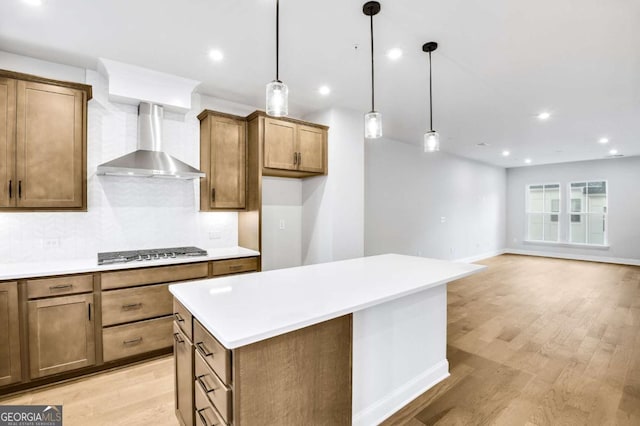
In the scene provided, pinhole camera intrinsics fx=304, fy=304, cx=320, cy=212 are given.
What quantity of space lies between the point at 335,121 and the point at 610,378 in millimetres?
3714

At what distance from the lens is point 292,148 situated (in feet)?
12.1

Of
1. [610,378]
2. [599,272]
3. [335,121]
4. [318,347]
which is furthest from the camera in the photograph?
[599,272]

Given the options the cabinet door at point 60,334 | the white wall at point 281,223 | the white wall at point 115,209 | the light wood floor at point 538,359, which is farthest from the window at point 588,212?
Result: the cabinet door at point 60,334

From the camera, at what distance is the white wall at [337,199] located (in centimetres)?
396

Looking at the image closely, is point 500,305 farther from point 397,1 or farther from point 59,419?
point 59,419

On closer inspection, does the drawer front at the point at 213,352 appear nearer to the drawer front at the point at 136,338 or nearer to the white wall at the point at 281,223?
the drawer front at the point at 136,338

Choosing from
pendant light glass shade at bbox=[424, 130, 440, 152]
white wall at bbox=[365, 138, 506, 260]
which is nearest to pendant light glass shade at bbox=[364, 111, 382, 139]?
pendant light glass shade at bbox=[424, 130, 440, 152]

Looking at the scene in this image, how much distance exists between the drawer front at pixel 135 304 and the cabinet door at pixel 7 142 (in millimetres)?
1073

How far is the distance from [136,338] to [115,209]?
1.30 m

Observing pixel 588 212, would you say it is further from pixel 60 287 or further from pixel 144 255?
pixel 60 287

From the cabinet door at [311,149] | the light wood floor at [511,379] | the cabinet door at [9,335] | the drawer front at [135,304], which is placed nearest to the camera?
the light wood floor at [511,379]

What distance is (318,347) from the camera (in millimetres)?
1497

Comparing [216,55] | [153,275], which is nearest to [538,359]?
[153,275]

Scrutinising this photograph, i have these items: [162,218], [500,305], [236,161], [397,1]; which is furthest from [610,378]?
[162,218]
